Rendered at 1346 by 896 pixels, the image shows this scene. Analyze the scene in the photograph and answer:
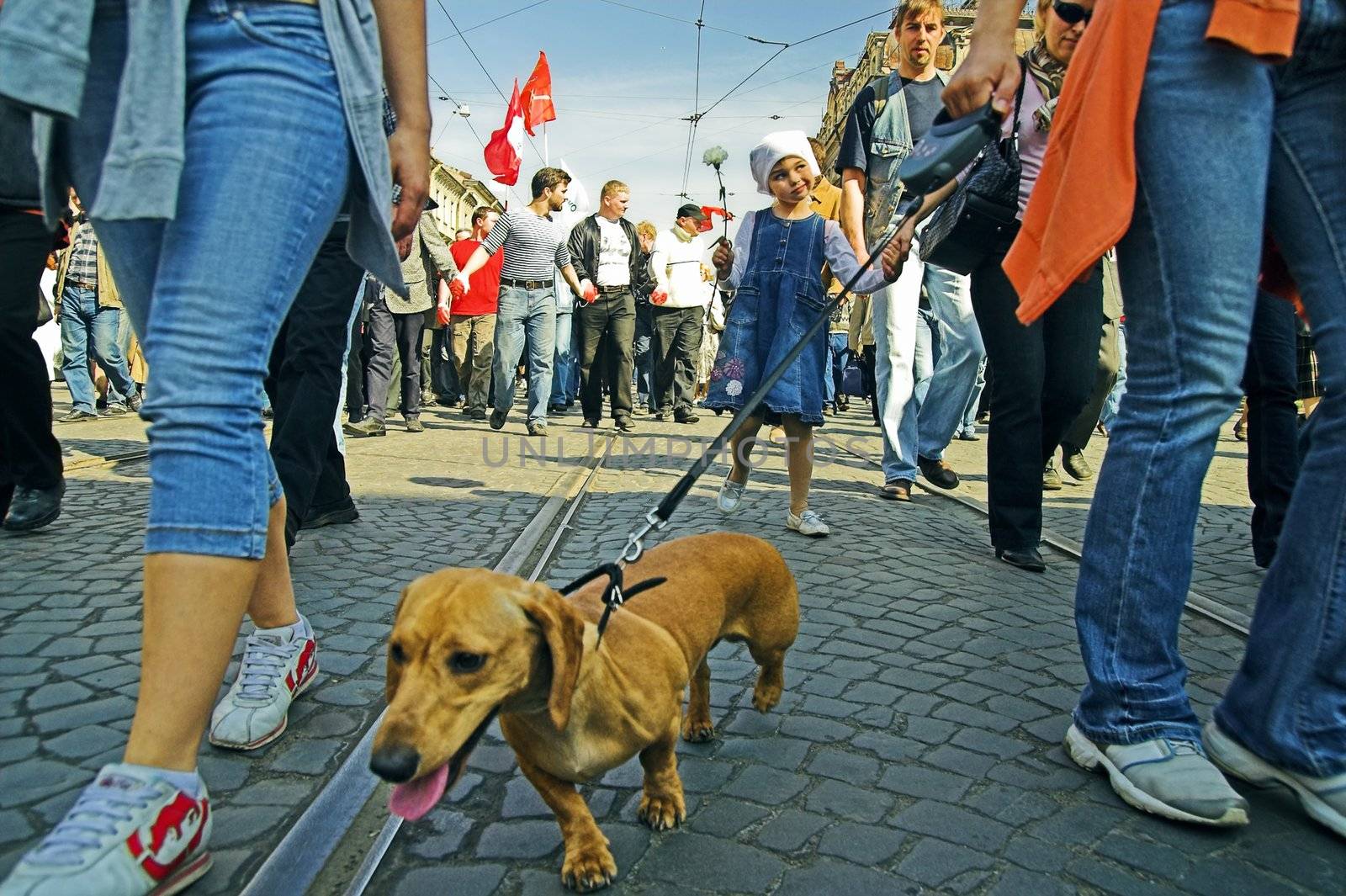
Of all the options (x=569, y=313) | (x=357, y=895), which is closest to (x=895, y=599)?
(x=357, y=895)

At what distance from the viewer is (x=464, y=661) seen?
1.67 meters

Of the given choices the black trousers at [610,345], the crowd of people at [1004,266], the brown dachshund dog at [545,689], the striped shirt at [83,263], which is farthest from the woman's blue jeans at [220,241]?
the striped shirt at [83,263]

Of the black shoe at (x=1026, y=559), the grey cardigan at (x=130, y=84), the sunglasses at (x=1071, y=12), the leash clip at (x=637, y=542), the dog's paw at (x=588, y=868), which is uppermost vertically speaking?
the sunglasses at (x=1071, y=12)

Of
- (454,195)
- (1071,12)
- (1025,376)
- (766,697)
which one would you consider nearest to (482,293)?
(1025,376)

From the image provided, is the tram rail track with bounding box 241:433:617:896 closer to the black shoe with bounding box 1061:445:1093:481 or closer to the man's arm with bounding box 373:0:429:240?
the man's arm with bounding box 373:0:429:240

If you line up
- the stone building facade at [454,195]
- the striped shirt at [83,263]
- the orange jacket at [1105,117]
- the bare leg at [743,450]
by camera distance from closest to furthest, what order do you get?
the orange jacket at [1105,117], the bare leg at [743,450], the striped shirt at [83,263], the stone building facade at [454,195]

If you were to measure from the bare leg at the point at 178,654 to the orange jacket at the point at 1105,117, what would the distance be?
1782mm

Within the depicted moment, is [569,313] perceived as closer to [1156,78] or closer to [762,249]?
[762,249]

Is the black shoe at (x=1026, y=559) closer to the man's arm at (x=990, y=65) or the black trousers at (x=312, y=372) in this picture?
the man's arm at (x=990, y=65)

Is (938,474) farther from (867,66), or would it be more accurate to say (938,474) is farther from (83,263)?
(867,66)

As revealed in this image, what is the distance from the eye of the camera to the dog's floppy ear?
173cm

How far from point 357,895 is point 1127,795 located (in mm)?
1540

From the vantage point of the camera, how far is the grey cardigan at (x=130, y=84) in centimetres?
163

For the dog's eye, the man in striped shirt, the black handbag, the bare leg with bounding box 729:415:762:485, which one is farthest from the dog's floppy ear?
the man in striped shirt
